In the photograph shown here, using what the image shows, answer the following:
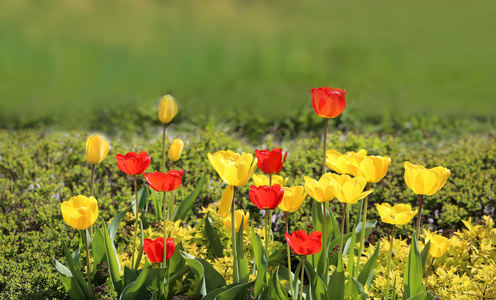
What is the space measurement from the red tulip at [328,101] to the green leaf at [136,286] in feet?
3.16

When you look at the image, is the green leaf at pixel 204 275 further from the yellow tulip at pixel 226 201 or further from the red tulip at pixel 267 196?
the red tulip at pixel 267 196

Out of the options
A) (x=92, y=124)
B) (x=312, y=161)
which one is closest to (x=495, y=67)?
(x=312, y=161)

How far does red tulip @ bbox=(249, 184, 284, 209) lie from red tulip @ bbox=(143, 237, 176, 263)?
0.48 meters

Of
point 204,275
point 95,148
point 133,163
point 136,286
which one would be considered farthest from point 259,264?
point 95,148

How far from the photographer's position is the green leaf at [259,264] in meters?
2.17

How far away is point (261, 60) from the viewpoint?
316 inches

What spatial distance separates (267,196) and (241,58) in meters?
6.31

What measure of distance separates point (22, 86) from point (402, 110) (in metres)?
5.12

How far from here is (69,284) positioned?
7.87ft

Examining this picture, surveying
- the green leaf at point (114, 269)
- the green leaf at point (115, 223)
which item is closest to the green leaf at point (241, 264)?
the green leaf at point (114, 269)

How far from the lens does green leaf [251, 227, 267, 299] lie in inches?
85.3

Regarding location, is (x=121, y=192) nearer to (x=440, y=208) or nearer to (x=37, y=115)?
(x=440, y=208)

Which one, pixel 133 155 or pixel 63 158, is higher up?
pixel 133 155

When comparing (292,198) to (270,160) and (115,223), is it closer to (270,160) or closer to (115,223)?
(270,160)
